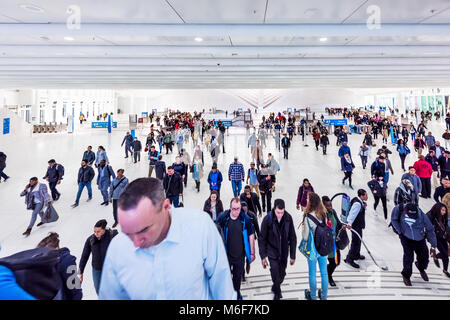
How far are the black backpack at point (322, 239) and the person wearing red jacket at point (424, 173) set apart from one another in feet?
21.3

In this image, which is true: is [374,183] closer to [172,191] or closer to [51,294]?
[172,191]

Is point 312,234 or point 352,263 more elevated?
point 312,234

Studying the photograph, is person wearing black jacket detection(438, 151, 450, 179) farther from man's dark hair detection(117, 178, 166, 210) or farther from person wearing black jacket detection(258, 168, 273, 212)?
man's dark hair detection(117, 178, 166, 210)

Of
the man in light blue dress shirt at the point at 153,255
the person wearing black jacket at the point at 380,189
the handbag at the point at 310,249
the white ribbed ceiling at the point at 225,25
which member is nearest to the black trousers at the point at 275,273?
the handbag at the point at 310,249

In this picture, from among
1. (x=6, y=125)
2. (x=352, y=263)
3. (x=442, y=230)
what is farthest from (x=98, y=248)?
(x=6, y=125)

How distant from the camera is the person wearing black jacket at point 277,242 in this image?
3.82 meters

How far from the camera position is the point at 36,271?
53.4 inches

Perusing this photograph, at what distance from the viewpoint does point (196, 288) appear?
1228mm

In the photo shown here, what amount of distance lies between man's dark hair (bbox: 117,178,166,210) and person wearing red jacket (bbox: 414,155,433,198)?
375 inches

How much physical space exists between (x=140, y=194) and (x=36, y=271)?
80 cm

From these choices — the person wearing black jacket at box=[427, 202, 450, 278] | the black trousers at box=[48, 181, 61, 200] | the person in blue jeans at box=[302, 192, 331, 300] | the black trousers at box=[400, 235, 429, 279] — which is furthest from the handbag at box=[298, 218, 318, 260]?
the black trousers at box=[48, 181, 61, 200]

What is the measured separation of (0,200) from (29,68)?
23.9 ft

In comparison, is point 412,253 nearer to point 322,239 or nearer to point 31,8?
point 322,239

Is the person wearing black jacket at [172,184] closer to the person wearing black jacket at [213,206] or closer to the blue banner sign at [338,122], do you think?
the person wearing black jacket at [213,206]
